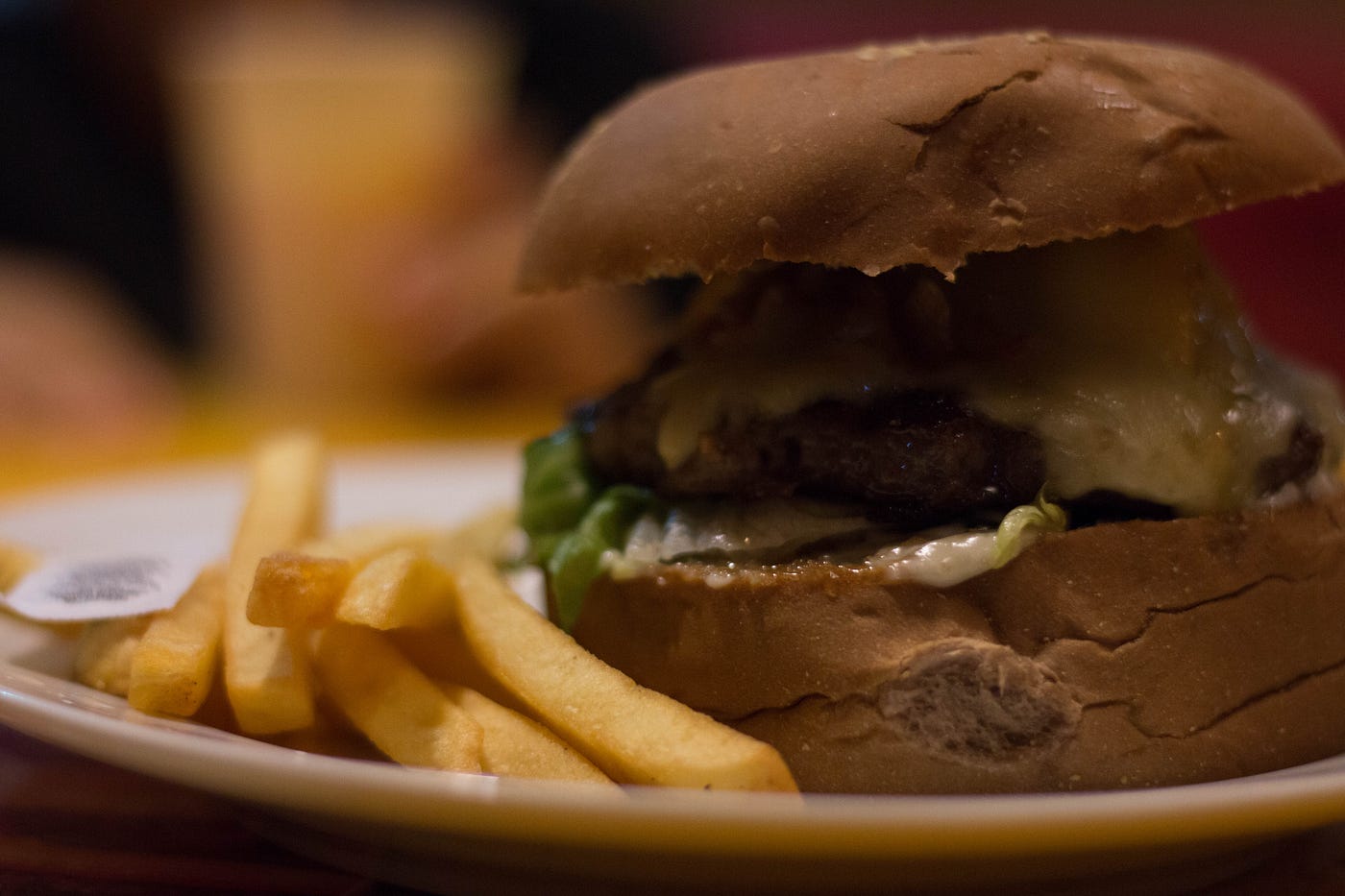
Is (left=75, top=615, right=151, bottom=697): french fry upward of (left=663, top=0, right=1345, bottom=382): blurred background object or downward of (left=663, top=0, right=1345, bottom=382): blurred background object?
upward

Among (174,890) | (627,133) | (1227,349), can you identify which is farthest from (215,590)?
(1227,349)

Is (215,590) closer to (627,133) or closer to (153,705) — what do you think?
(153,705)

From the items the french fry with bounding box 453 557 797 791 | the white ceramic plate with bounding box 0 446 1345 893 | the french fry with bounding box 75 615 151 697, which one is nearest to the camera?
the white ceramic plate with bounding box 0 446 1345 893

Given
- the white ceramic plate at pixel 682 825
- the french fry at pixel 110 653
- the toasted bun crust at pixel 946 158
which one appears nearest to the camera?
the white ceramic plate at pixel 682 825

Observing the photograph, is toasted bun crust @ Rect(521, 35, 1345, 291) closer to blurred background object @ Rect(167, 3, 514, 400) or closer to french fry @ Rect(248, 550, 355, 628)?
french fry @ Rect(248, 550, 355, 628)

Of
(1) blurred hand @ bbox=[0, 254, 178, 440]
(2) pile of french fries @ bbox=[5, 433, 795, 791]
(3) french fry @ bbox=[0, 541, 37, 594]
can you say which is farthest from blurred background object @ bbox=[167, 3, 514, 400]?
(2) pile of french fries @ bbox=[5, 433, 795, 791]

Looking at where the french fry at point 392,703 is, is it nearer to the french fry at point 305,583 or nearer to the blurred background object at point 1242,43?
the french fry at point 305,583

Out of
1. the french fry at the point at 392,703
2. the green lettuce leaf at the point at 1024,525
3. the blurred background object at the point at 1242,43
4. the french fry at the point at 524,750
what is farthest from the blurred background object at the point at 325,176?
the green lettuce leaf at the point at 1024,525

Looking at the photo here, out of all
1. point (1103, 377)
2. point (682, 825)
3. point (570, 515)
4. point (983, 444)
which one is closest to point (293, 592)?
point (570, 515)
